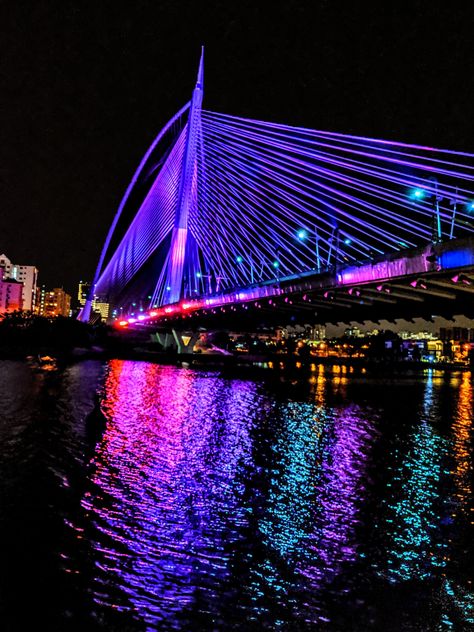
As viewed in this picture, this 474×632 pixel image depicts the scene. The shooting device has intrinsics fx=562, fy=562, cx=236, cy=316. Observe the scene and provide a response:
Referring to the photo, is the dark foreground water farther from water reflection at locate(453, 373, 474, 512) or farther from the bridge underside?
the bridge underside

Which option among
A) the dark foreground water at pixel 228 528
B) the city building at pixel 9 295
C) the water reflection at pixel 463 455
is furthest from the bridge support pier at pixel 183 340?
the city building at pixel 9 295

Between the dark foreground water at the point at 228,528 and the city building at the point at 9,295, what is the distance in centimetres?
10100

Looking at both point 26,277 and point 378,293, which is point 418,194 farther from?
point 26,277

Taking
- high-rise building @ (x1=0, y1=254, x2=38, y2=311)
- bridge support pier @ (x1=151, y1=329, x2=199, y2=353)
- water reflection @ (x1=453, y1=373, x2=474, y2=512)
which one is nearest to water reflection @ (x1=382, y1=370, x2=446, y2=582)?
water reflection @ (x1=453, y1=373, x2=474, y2=512)

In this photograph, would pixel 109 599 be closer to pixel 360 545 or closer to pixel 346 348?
pixel 360 545

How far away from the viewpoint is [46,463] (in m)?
9.26

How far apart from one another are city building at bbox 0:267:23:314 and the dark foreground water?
101m

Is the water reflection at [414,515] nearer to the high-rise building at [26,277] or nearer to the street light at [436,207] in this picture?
the street light at [436,207]

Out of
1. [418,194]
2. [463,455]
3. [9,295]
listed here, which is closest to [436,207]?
[418,194]

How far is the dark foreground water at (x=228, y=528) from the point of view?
4.69m

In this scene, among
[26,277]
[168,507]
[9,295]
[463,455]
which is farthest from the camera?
[26,277]

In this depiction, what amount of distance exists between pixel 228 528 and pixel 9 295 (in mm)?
112324

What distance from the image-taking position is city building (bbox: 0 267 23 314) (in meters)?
107

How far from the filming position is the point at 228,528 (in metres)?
6.60
